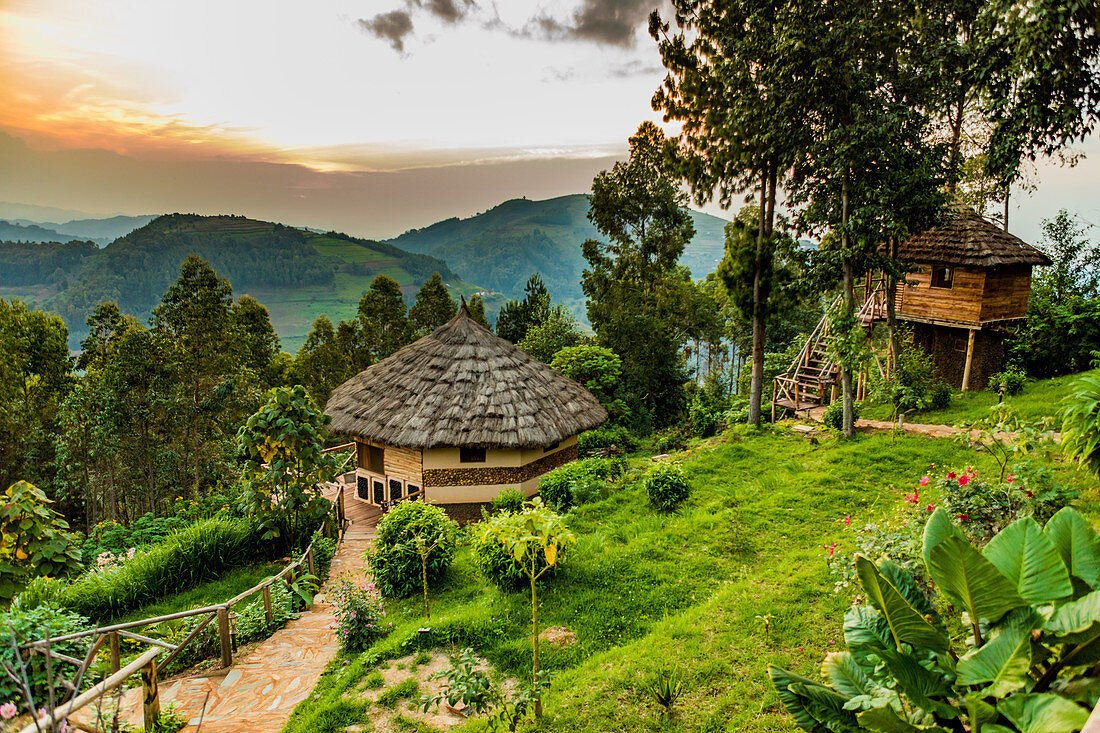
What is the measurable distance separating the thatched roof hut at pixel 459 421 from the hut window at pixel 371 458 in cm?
3

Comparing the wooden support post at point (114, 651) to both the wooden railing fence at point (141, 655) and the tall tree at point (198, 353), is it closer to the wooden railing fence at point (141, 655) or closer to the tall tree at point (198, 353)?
the wooden railing fence at point (141, 655)

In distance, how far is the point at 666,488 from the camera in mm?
10508

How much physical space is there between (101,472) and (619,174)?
23953 millimetres

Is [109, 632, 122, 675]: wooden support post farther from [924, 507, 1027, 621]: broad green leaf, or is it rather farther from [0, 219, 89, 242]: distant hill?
[0, 219, 89, 242]: distant hill

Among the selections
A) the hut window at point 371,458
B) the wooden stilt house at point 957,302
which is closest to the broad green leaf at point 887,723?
the hut window at point 371,458

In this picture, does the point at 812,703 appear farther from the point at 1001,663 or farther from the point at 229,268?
the point at 229,268

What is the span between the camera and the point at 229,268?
4291 inches

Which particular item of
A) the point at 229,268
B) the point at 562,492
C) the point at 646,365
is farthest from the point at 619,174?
the point at 229,268

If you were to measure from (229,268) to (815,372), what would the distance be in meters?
116

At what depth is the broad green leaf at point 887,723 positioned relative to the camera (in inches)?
89.1

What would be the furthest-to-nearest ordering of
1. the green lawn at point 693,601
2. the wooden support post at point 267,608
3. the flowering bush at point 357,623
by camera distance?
1. the wooden support post at point 267,608
2. the flowering bush at point 357,623
3. the green lawn at point 693,601

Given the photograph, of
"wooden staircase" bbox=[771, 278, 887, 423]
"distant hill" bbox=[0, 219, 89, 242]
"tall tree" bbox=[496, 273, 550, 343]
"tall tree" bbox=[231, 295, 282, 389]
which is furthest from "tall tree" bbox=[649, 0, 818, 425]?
"distant hill" bbox=[0, 219, 89, 242]

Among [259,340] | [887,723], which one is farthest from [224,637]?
[259,340]

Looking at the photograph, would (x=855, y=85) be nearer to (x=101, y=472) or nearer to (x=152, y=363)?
(x=152, y=363)
